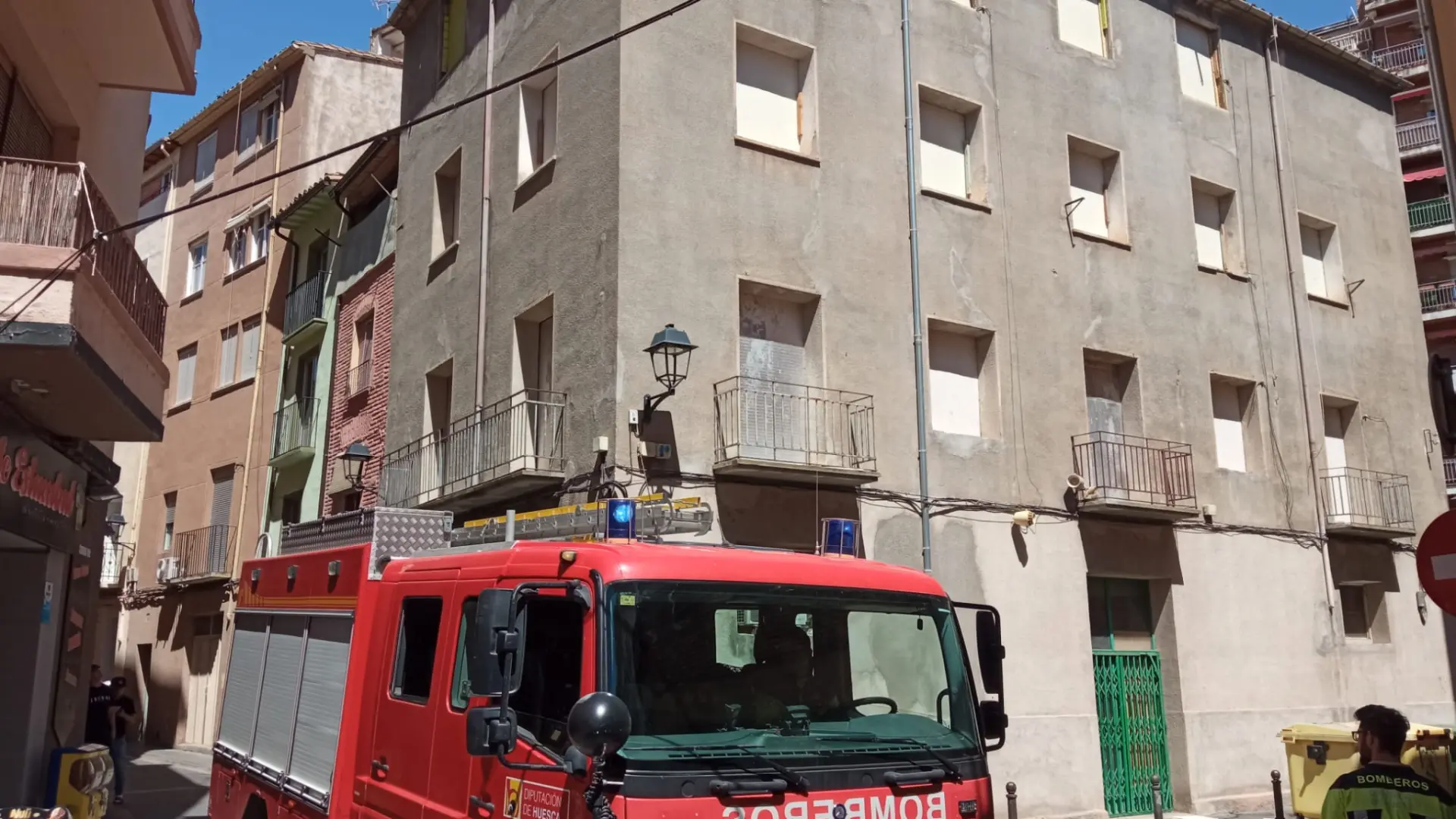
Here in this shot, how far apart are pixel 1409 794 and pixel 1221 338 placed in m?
14.2

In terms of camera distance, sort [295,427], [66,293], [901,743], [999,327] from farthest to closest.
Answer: [295,427] → [999,327] → [66,293] → [901,743]

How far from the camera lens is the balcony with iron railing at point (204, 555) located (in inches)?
954

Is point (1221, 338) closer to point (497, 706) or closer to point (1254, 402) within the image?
point (1254, 402)

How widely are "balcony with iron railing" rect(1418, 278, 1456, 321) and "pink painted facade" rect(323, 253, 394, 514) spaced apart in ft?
93.9

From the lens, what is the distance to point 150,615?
27312 mm

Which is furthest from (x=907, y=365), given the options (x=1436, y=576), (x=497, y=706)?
(x=497, y=706)

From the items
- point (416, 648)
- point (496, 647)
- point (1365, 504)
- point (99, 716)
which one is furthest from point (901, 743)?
point (1365, 504)

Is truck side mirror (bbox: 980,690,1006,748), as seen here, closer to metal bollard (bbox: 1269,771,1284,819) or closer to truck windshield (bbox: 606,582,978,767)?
truck windshield (bbox: 606,582,978,767)

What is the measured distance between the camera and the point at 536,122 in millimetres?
15875

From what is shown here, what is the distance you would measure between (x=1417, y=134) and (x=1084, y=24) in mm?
25108

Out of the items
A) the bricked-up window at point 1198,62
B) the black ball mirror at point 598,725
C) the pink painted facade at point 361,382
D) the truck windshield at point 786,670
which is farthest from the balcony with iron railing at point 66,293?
Answer: the bricked-up window at point 1198,62

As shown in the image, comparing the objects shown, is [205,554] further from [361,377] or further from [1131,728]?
[1131,728]

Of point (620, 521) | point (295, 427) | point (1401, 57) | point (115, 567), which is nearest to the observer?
point (620, 521)

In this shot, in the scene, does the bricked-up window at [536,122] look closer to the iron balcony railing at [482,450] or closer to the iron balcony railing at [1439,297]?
the iron balcony railing at [482,450]
